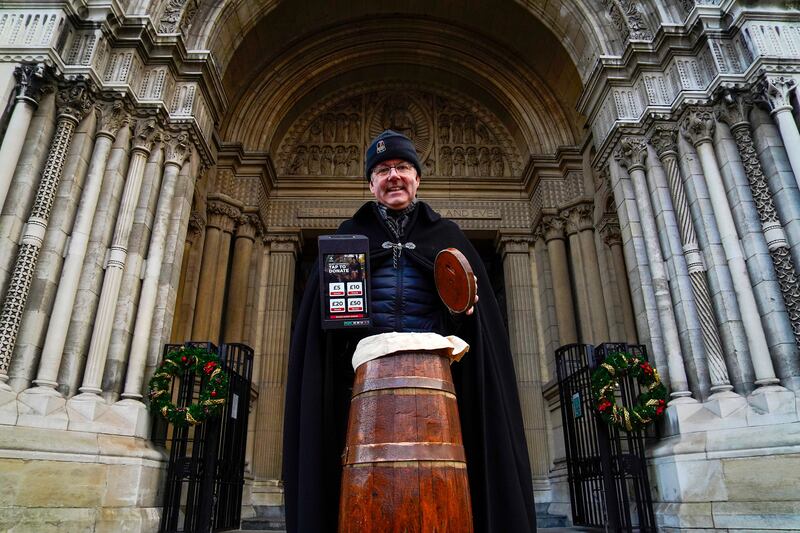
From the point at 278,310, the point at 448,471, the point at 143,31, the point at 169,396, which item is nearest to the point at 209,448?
the point at 169,396

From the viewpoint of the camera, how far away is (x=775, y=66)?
836 cm

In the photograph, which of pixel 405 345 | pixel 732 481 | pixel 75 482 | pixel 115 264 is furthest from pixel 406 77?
pixel 405 345

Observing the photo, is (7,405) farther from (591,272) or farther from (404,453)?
(591,272)

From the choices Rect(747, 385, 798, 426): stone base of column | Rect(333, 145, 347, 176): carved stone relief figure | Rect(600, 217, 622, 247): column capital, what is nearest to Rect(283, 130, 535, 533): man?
Rect(747, 385, 798, 426): stone base of column

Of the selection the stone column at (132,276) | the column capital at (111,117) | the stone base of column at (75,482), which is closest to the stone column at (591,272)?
the stone base of column at (75,482)

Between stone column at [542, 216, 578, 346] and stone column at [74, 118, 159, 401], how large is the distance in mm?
8980

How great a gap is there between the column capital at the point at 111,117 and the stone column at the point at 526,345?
895cm

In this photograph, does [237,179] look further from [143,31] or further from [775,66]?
[775,66]

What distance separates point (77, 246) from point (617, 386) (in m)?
8.28

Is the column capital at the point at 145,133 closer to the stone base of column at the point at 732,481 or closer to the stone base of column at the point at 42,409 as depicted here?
the stone base of column at the point at 42,409

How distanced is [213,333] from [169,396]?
3593mm

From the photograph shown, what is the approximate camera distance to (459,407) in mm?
2846

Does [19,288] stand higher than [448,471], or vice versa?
[19,288]

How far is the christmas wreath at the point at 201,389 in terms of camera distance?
24.1 feet
